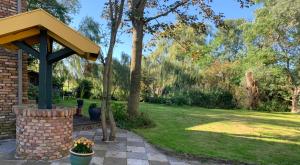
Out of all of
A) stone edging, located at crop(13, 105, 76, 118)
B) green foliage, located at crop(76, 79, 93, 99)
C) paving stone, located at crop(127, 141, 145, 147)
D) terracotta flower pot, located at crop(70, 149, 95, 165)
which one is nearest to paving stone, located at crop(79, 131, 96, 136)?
paving stone, located at crop(127, 141, 145, 147)

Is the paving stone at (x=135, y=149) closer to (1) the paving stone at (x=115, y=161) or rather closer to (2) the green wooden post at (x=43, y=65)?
(1) the paving stone at (x=115, y=161)

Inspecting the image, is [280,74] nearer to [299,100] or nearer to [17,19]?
[299,100]

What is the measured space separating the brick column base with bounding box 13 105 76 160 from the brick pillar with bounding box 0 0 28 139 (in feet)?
4.76

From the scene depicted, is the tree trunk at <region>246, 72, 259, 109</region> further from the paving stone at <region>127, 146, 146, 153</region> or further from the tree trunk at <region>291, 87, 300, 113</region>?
the paving stone at <region>127, 146, 146, 153</region>

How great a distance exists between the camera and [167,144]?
738 centimetres

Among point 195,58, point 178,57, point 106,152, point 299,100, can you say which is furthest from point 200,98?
point 106,152

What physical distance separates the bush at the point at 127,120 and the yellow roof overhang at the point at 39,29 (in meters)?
4.21

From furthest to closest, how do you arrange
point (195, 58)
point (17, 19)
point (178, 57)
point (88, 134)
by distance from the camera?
point (178, 57) < point (195, 58) < point (88, 134) < point (17, 19)

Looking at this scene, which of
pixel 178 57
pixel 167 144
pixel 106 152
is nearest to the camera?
pixel 106 152

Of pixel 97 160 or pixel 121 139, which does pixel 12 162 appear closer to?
pixel 97 160

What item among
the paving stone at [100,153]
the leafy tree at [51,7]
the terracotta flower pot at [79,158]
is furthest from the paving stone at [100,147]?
the leafy tree at [51,7]

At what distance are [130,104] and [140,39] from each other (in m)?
2.22

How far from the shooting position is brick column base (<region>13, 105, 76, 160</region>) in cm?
541

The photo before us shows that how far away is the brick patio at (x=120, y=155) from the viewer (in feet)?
17.9
